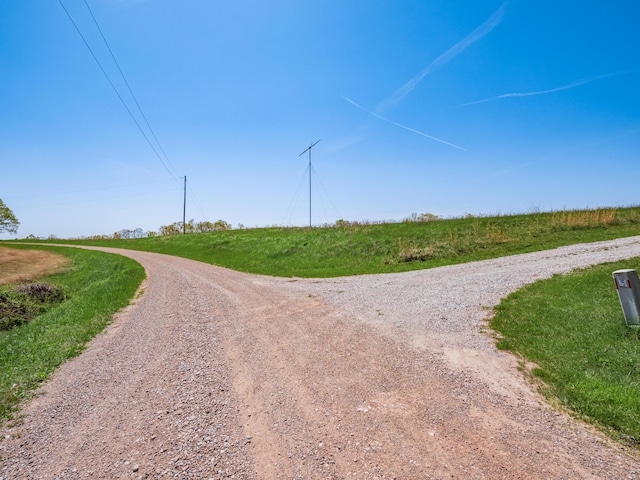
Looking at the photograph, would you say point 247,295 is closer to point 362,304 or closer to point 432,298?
point 362,304

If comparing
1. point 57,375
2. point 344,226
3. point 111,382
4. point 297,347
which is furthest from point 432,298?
point 344,226

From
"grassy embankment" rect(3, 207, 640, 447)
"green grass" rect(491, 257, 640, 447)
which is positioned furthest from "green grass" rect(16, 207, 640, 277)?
"green grass" rect(491, 257, 640, 447)

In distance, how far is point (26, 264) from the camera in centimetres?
3184

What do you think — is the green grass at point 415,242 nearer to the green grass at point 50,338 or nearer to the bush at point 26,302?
the green grass at point 50,338

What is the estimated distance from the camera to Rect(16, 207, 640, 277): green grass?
2311cm

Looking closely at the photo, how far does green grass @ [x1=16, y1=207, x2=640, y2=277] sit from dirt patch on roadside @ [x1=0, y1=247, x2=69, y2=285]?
13366mm

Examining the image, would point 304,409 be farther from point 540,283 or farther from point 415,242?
point 415,242

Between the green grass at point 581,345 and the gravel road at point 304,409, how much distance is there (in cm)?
54

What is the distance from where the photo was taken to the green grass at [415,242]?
75.8 ft

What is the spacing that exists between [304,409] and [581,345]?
6.78m

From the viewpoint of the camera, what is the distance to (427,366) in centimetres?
706

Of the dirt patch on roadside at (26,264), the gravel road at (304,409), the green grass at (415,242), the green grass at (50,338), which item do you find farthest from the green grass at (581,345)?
the dirt patch on roadside at (26,264)

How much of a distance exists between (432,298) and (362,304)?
2.90 meters

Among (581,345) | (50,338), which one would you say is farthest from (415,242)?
(50,338)
